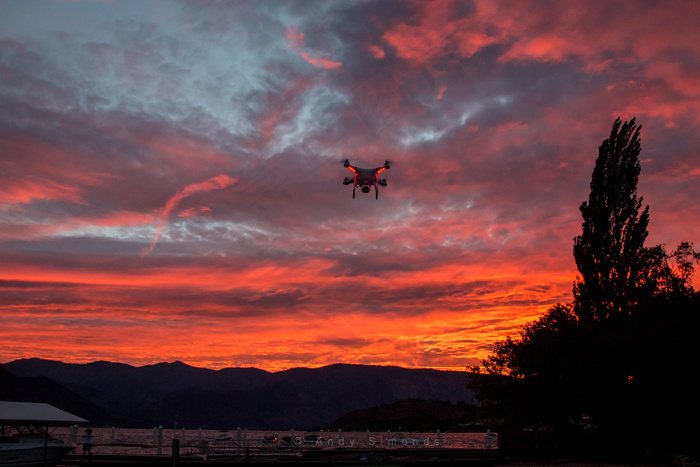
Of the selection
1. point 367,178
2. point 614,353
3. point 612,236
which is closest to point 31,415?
point 367,178

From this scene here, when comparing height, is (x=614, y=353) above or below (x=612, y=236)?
below

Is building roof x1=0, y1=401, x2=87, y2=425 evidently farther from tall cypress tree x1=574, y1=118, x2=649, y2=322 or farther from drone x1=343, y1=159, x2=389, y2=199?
tall cypress tree x1=574, y1=118, x2=649, y2=322

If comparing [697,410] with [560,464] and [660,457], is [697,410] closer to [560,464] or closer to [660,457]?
[660,457]

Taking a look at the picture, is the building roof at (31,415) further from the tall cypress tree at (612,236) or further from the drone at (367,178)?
the tall cypress tree at (612,236)

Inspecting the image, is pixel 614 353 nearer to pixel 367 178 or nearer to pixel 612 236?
pixel 612 236

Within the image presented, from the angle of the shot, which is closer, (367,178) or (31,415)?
(31,415)

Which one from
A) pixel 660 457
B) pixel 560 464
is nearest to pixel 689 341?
pixel 660 457

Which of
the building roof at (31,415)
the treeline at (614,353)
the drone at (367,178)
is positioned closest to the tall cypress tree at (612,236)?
the treeline at (614,353)
